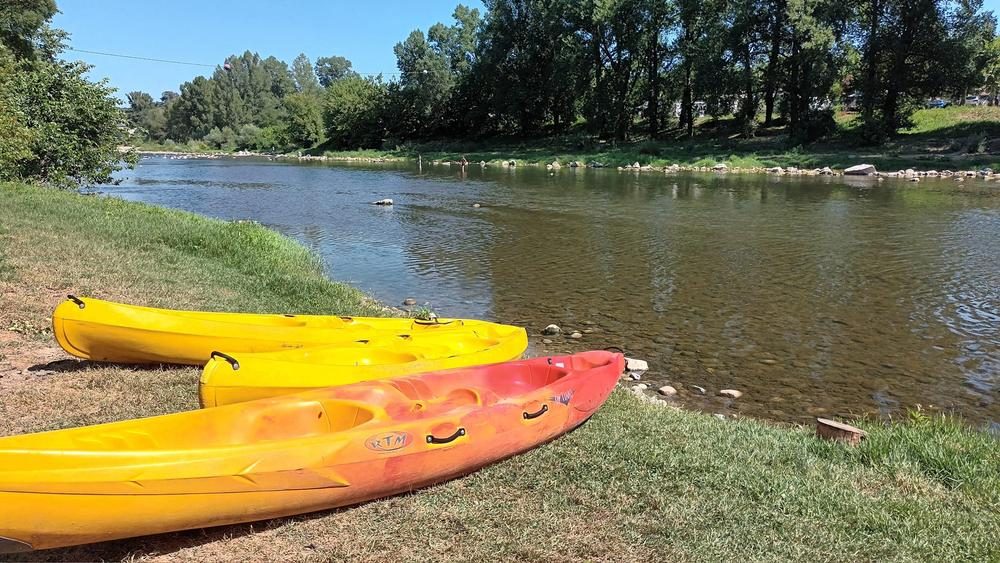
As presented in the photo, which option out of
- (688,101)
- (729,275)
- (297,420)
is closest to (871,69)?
(688,101)

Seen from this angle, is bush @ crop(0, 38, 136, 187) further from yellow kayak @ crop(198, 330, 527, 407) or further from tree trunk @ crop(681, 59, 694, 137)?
tree trunk @ crop(681, 59, 694, 137)

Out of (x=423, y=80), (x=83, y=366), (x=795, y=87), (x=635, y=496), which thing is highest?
(x=423, y=80)

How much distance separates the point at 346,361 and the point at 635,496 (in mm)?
2640

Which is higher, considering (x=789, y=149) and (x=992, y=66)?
(x=992, y=66)

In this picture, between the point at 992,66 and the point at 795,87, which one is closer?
the point at 992,66

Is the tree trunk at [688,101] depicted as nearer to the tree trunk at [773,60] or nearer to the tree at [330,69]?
the tree trunk at [773,60]

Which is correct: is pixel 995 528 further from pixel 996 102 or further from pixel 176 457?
pixel 996 102

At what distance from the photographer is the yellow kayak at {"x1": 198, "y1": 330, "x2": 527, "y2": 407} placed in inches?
180

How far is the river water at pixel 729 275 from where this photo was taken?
761cm

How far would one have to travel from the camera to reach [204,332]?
233 inches

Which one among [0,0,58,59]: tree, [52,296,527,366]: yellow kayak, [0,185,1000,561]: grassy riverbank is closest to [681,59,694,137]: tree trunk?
[0,0,58,59]: tree

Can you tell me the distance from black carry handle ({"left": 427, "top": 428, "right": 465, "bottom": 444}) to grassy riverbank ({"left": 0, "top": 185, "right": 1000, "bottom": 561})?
0.35m

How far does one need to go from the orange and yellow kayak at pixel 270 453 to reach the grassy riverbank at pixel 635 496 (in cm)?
19

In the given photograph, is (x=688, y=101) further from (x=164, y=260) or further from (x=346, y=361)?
(x=346, y=361)
